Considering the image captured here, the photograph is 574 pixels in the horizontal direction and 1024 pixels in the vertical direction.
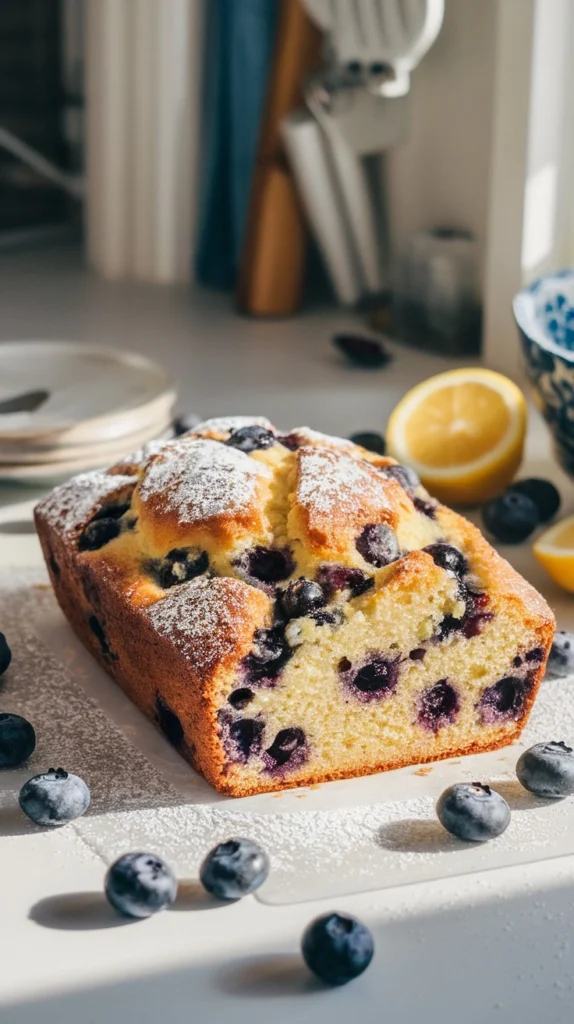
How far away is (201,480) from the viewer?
1319 mm

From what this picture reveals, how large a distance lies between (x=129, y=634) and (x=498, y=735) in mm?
346

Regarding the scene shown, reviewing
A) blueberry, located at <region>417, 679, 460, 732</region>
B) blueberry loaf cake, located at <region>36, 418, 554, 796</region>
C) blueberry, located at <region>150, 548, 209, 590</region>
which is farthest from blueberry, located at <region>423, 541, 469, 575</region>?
Result: blueberry, located at <region>150, 548, 209, 590</region>

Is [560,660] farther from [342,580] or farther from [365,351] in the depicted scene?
[365,351]

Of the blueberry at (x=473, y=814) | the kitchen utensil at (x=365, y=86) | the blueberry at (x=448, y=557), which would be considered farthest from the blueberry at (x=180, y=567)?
the kitchen utensil at (x=365, y=86)

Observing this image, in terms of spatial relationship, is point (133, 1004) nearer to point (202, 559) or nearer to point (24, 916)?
point (24, 916)

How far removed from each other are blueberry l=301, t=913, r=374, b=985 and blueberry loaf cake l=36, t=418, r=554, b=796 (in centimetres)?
24

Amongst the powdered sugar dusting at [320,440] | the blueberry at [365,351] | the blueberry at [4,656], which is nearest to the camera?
the blueberry at [4,656]

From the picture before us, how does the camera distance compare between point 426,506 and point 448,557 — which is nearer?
point 448,557

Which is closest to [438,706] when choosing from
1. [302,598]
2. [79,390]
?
[302,598]

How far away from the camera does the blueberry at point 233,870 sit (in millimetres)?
1018

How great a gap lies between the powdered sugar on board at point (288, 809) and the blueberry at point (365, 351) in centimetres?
99

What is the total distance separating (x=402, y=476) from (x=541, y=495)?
1.11 feet

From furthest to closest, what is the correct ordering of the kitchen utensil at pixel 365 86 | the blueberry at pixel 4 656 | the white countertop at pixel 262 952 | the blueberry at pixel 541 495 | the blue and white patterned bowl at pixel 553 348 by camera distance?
the kitchen utensil at pixel 365 86
the blueberry at pixel 541 495
the blue and white patterned bowl at pixel 553 348
the blueberry at pixel 4 656
the white countertop at pixel 262 952

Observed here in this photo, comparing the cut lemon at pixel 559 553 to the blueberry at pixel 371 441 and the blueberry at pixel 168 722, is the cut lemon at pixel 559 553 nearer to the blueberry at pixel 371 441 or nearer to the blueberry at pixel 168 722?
the blueberry at pixel 371 441
